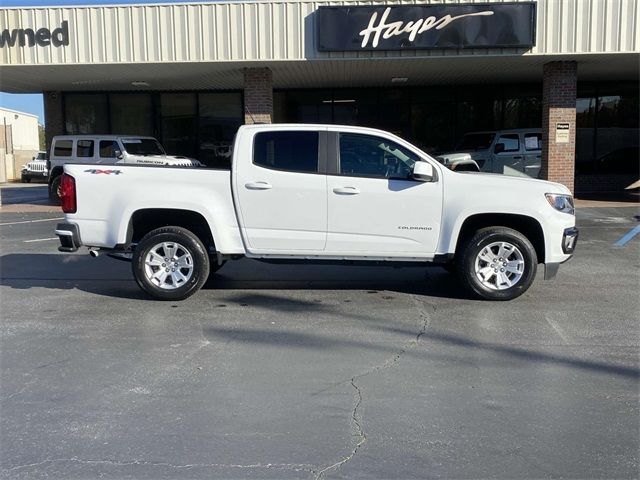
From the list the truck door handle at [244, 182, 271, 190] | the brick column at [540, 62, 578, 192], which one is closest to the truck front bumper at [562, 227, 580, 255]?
the truck door handle at [244, 182, 271, 190]

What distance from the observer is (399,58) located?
15094mm

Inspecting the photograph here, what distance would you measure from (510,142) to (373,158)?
39.6 ft

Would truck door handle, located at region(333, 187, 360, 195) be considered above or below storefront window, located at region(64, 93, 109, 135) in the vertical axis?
below

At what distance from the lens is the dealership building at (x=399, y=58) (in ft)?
47.6

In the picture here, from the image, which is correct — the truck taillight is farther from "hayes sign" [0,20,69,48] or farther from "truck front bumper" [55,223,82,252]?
"hayes sign" [0,20,69,48]

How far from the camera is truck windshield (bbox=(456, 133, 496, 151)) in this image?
60.3 feet

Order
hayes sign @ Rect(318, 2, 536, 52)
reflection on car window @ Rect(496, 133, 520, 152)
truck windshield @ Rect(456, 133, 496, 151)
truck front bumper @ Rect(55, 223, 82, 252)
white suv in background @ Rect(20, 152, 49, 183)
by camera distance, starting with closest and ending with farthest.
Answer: truck front bumper @ Rect(55, 223, 82, 252) → hayes sign @ Rect(318, 2, 536, 52) → reflection on car window @ Rect(496, 133, 520, 152) → truck windshield @ Rect(456, 133, 496, 151) → white suv in background @ Rect(20, 152, 49, 183)

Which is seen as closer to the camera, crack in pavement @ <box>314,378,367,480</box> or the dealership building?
crack in pavement @ <box>314,378,367,480</box>

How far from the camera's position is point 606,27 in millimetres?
14578

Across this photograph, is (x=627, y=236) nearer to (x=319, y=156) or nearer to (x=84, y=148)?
(x=319, y=156)

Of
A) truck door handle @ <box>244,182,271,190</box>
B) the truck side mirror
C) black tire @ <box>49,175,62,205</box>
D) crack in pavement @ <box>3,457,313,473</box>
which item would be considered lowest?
crack in pavement @ <box>3,457,313,473</box>

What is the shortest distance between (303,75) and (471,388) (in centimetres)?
1486

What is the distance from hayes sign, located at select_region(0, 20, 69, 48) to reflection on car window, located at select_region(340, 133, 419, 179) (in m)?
10.9

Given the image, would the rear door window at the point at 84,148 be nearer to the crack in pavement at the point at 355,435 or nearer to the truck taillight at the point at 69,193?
the truck taillight at the point at 69,193
